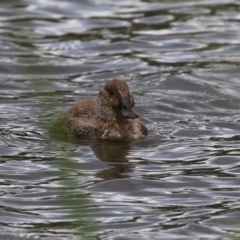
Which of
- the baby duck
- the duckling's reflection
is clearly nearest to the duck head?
the baby duck

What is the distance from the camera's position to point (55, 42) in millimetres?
17141

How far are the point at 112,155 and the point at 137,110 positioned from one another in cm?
204

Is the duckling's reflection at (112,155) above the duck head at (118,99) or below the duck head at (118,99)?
below

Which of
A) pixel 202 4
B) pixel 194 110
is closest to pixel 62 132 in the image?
pixel 194 110

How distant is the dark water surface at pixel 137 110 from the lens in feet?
28.5

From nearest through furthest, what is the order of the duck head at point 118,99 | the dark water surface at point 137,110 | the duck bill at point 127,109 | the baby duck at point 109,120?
the dark water surface at point 137,110 → the duck bill at point 127,109 → the duck head at point 118,99 → the baby duck at point 109,120

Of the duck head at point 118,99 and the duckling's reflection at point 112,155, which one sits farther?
the duck head at point 118,99

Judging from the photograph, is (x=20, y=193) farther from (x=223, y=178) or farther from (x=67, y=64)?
(x=67, y=64)

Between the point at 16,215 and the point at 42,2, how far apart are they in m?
11.1

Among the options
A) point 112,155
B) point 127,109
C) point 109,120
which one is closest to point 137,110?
point 109,120

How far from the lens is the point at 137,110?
1317 cm

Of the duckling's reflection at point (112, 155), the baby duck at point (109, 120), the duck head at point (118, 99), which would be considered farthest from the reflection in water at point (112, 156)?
the duck head at point (118, 99)

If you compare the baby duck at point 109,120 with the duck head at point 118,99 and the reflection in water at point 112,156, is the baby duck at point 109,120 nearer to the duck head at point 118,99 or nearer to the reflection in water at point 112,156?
the duck head at point 118,99

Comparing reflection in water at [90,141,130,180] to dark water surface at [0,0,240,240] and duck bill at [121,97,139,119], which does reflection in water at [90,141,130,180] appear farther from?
duck bill at [121,97,139,119]
